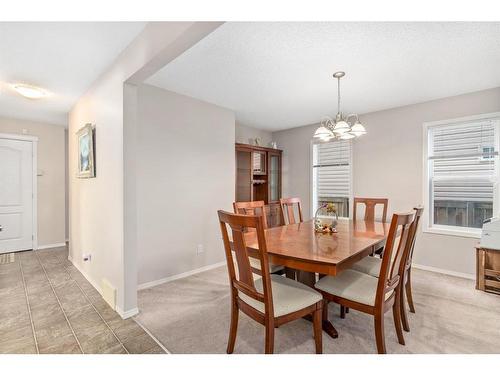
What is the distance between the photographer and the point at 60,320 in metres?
2.13

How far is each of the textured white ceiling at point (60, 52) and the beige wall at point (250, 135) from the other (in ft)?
8.28

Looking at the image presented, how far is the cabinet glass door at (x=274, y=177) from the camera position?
491 centimetres

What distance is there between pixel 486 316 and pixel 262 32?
3139 mm

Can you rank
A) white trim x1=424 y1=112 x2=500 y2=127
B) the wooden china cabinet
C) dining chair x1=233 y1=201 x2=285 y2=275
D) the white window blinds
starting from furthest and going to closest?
the wooden china cabinet
the white window blinds
white trim x1=424 y1=112 x2=500 y2=127
dining chair x1=233 y1=201 x2=285 y2=275

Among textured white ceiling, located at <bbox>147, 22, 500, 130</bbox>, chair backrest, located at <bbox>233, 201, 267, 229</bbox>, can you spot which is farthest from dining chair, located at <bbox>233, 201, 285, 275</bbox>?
textured white ceiling, located at <bbox>147, 22, 500, 130</bbox>

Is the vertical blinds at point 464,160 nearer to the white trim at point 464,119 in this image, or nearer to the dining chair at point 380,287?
the white trim at point 464,119

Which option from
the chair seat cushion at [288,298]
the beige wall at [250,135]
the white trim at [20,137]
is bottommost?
the chair seat cushion at [288,298]

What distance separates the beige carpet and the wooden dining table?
25 centimetres

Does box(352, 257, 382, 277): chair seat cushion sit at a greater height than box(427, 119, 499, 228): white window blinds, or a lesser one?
lesser

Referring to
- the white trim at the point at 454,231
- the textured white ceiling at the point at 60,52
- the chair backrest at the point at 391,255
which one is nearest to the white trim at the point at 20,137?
the textured white ceiling at the point at 60,52

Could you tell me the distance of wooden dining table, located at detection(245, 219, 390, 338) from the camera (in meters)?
1.52

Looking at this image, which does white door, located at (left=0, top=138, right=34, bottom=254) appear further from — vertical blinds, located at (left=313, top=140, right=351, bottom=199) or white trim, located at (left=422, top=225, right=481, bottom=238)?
white trim, located at (left=422, top=225, right=481, bottom=238)

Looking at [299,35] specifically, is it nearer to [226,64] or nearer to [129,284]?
[226,64]
